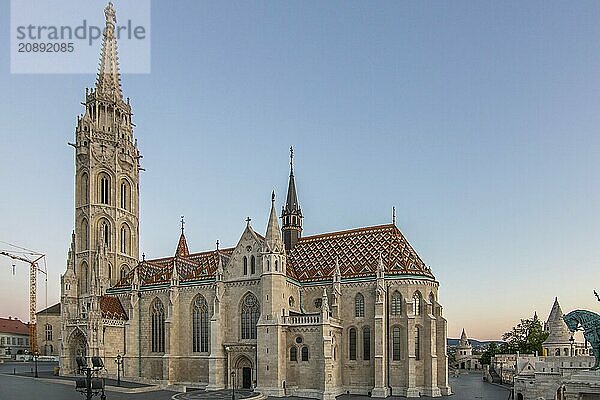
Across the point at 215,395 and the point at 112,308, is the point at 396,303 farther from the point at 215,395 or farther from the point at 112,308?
the point at 112,308

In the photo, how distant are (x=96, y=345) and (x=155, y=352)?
5.56m

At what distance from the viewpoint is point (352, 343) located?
54719 mm

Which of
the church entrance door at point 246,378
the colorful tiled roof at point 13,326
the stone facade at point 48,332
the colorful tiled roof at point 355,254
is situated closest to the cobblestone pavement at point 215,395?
the church entrance door at point 246,378

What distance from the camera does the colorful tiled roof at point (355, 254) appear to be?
2169 inches

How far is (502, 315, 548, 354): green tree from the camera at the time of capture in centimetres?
9330

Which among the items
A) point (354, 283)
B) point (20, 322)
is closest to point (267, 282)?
point (354, 283)

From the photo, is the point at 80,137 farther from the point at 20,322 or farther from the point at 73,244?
the point at 20,322

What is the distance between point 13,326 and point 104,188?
75490mm

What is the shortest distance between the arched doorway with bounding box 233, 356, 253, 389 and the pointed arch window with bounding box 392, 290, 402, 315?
43.9 feet

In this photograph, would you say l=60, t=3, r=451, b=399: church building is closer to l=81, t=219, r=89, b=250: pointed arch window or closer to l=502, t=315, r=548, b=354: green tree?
l=81, t=219, r=89, b=250: pointed arch window

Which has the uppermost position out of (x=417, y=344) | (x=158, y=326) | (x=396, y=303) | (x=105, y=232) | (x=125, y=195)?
(x=125, y=195)

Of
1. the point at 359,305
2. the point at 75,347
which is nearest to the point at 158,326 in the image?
the point at 75,347

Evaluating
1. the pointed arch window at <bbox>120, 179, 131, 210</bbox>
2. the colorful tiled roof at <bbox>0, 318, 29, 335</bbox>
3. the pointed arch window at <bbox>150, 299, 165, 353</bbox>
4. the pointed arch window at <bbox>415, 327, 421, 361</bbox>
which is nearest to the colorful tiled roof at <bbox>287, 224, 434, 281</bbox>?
the pointed arch window at <bbox>415, 327, 421, 361</bbox>

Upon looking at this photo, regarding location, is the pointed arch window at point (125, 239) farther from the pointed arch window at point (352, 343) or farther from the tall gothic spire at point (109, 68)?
the pointed arch window at point (352, 343)
